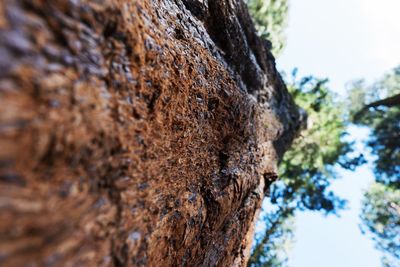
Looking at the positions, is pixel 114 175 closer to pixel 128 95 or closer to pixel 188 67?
pixel 128 95

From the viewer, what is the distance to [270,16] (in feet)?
49.6

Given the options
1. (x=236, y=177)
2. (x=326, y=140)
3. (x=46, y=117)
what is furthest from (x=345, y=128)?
(x=46, y=117)

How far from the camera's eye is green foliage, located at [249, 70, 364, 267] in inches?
606

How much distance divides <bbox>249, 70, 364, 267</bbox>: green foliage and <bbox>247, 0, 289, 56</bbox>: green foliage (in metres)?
2.86

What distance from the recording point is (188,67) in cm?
379

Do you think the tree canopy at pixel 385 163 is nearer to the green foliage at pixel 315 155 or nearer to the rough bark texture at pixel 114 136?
the green foliage at pixel 315 155

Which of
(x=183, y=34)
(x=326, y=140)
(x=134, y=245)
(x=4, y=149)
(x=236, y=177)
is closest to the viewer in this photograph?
(x=4, y=149)

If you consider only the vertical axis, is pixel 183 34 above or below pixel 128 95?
above

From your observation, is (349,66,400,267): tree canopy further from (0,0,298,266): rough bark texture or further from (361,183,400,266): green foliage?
(0,0,298,266): rough bark texture

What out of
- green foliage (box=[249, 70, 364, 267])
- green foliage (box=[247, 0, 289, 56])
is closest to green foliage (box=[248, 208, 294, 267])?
green foliage (box=[249, 70, 364, 267])

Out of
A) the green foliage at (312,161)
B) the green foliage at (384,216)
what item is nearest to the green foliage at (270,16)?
the green foliage at (312,161)

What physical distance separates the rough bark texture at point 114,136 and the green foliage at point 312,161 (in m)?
11.2

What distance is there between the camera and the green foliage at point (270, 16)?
48.7 ft

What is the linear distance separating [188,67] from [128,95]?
4.66ft
